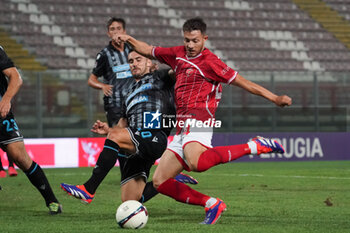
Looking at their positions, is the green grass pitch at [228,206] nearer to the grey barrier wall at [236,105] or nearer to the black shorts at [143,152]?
the black shorts at [143,152]

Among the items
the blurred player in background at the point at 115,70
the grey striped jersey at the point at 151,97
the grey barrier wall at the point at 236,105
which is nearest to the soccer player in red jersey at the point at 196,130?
the grey striped jersey at the point at 151,97

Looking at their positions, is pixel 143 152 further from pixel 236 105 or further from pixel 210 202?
pixel 236 105

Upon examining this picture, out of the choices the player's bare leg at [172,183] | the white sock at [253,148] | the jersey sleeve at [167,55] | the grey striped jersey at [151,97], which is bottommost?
the player's bare leg at [172,183]

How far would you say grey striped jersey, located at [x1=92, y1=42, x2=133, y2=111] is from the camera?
8.23 m

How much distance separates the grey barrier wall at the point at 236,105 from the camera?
47.7 feet

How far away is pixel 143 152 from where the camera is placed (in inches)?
233

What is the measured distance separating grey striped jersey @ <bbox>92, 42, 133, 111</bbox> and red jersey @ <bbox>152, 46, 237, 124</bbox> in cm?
262

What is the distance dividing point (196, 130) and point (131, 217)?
0.92 meters

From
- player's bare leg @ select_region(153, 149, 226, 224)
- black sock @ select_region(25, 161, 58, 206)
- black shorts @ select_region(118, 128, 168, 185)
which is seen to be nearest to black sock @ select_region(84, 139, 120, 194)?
black shorts @ select_region(118, 128, 168, 185)

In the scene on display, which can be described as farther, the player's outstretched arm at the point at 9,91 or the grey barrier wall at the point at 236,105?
the grey barrier wall at the point at 236,105

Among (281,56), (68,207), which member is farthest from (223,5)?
(68,207)

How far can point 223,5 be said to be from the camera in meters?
22.7

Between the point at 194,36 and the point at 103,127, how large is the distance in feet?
3.89

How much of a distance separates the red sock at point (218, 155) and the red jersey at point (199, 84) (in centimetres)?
33
